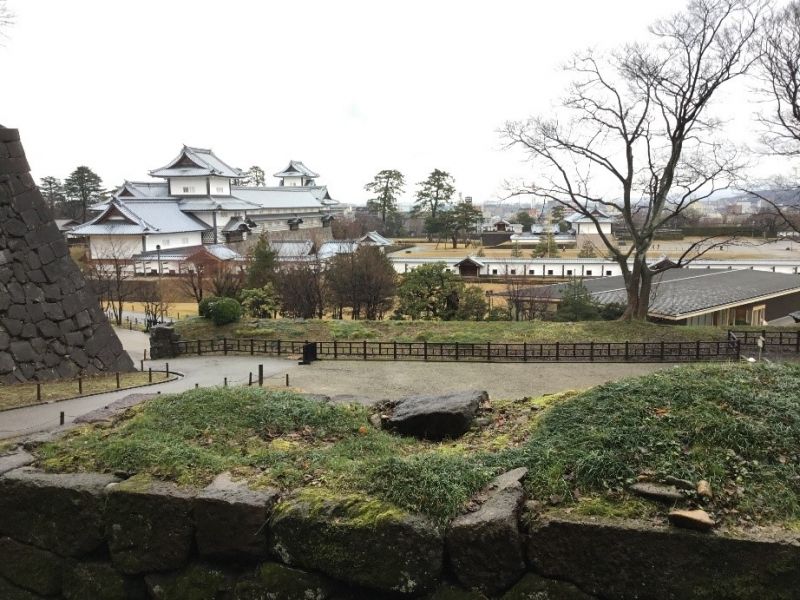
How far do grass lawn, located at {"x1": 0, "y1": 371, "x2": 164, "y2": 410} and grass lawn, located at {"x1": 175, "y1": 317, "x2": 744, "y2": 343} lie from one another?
7747mm

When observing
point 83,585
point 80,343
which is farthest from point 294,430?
Result: point 80,343

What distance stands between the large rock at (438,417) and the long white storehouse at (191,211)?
3823 centimetres

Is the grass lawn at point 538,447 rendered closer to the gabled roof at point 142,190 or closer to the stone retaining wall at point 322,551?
the stone retaining wall at point 322,551

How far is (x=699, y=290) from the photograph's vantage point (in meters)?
26.1

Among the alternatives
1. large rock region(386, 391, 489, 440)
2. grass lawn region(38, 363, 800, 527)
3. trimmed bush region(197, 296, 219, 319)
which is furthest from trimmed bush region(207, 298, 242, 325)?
large rock region(386, 391, 489, 440)

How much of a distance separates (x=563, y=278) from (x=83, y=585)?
42983mm

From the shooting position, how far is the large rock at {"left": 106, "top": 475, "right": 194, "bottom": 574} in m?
3.22

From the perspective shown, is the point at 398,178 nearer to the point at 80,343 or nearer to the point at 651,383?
the point at 80,343

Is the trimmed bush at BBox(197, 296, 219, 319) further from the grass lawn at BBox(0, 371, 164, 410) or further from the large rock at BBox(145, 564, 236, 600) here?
the large rock at BBox(145, 564, 236, 600)

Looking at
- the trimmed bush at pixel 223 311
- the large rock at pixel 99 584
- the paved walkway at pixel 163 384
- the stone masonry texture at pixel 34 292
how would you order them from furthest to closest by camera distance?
the trimmed bush at pixel 223 311
the stone masonry texture at pixel 34 292
the paved walkway at pixel 163 384
the large rock at pixel 99 584

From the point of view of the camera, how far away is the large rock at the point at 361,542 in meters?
2.88

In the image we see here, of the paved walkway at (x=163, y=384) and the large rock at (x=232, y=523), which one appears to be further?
the paved walkway at (x=163, y=384)

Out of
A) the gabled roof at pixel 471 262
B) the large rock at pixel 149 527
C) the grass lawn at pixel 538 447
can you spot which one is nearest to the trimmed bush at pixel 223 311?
the grass lawn at pixel 538 447

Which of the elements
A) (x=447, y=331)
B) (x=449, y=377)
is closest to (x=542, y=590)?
(x=449, y=377)
